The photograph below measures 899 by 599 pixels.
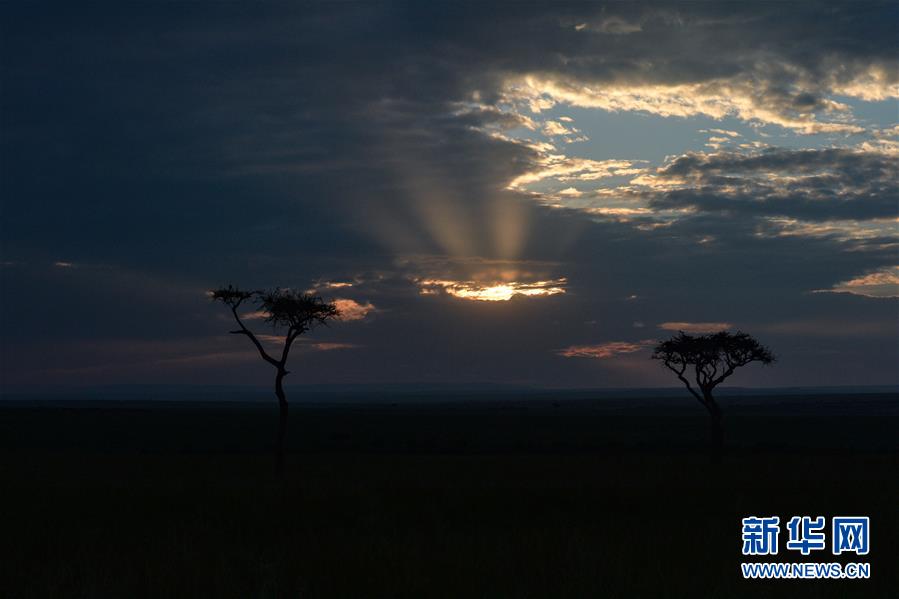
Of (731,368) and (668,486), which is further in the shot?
(731,368)

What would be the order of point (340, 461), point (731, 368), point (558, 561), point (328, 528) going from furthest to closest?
point (731, 368)
point (340, 461)
point (328, 528)
point (558, 561)

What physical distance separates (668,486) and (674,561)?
448 inches

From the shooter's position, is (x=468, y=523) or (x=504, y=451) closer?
(x=468, y=523)

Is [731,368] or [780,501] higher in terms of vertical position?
[731,368]

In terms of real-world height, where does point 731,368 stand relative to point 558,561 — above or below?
above

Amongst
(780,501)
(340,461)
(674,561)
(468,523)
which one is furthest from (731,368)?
(674,561)

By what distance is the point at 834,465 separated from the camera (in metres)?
36.4

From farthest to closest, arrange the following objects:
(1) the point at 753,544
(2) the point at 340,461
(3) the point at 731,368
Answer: (3) the point at 731,368
(2) the point at 340,461
(1) the point at 753,544

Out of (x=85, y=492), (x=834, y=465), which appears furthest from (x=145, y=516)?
(x=834, y=465)

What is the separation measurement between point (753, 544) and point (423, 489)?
10457 mm

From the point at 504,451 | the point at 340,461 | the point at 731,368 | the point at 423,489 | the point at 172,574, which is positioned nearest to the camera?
the point at 172,574

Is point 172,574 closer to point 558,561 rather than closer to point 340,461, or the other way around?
point 558,561

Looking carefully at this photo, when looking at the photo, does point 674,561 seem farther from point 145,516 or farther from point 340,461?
point 340,461

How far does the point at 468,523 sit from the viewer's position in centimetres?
1872
